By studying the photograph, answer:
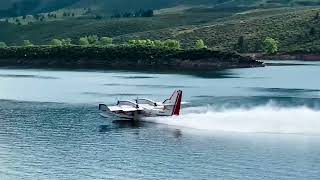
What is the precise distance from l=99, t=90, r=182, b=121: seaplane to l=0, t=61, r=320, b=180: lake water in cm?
152

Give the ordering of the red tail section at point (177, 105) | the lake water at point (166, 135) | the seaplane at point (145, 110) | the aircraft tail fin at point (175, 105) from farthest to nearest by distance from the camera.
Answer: the seaplane at point (145, 110) → the aircraft tail fin at point (175, 105) → the red tail section at point (177, 105) → the lake water at point (166, 135)

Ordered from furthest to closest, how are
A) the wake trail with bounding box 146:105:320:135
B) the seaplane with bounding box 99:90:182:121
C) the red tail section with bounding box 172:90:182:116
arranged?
the seaplane with bounding box 99:90:182:121, the red tail section with bounding box 172:90:182:116, the wake trail with bounding box 146:105:320:135

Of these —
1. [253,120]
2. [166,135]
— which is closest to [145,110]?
[166,135]

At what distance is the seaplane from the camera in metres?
110

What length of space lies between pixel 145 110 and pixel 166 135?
50.0ft

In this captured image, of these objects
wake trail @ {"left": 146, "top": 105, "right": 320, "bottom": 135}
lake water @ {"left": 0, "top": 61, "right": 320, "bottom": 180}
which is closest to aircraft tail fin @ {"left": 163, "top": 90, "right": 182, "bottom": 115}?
wake trail @ {"left": 146, "top": 105, "right": 320, "bottom": 135}

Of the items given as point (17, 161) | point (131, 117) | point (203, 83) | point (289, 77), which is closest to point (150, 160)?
point (17, 161)

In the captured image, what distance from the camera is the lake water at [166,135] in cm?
7544

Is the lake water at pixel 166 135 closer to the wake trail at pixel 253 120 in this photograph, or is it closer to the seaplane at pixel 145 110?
the wake trail at pixel 253 120

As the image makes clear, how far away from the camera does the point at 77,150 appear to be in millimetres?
86188

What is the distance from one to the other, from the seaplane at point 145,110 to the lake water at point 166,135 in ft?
5.00

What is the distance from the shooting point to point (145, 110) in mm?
110812

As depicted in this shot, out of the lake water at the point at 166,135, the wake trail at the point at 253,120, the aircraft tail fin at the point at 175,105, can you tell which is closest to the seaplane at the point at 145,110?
the aircraft tail fin at the point at 175,105

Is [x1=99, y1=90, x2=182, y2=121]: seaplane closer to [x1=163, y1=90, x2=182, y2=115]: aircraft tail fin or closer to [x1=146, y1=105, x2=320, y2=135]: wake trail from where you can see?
[x1=163, y1=90, x2=182, y2=115]: aircraft tail fin
